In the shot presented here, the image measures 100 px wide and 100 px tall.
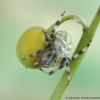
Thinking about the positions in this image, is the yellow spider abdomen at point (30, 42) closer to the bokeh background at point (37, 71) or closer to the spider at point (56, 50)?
the spider at point (56, 50)

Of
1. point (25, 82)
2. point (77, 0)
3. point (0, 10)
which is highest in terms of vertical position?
point (0, 10)

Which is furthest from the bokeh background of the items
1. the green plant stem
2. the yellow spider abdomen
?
the green plant stem

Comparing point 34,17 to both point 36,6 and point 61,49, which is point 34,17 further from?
point 61,49

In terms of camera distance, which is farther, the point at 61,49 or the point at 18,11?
the point at 18,11

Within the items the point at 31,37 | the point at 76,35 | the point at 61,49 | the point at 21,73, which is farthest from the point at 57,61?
the point at 21,73

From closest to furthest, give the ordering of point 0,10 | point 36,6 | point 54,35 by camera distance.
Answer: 1. point 54,35
2. point 0,10
3. point 36,6

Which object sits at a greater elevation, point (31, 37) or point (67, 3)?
point (31, 37)

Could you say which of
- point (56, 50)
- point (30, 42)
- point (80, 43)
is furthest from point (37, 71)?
point (80, 43)
